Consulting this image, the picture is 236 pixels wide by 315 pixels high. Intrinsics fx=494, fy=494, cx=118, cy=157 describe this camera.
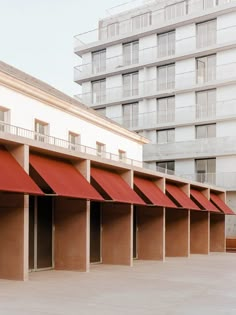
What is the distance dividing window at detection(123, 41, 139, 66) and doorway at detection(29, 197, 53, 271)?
3237 centimetres

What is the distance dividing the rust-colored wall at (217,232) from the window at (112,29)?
23641mm

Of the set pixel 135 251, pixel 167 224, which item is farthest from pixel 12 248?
pixel 167 224

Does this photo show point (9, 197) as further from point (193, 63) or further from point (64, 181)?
point (193, 63)

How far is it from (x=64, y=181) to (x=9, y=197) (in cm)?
214

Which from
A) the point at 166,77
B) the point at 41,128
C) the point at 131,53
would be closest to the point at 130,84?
the point at 131,53

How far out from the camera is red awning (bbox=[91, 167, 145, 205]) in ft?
66.7

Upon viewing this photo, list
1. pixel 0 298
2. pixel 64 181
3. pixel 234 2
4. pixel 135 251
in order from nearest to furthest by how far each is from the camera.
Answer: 1. pixel 0 298
2. pixel 64 181
3. pixel 135 251
4. pixel 234 2

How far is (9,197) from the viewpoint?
1636 cm

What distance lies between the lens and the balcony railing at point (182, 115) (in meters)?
44.2

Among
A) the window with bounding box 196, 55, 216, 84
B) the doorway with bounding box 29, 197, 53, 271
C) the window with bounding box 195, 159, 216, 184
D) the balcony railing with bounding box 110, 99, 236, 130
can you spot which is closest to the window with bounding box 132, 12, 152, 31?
the window with bounding box 196, 55, 216, 84

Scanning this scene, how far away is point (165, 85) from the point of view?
157 ft

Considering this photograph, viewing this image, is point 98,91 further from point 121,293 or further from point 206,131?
point 121,293

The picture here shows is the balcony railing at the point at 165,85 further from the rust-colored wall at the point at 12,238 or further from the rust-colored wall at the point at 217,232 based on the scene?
the rust-colored wall at the point at 12,238

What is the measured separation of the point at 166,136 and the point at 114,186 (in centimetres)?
2711
